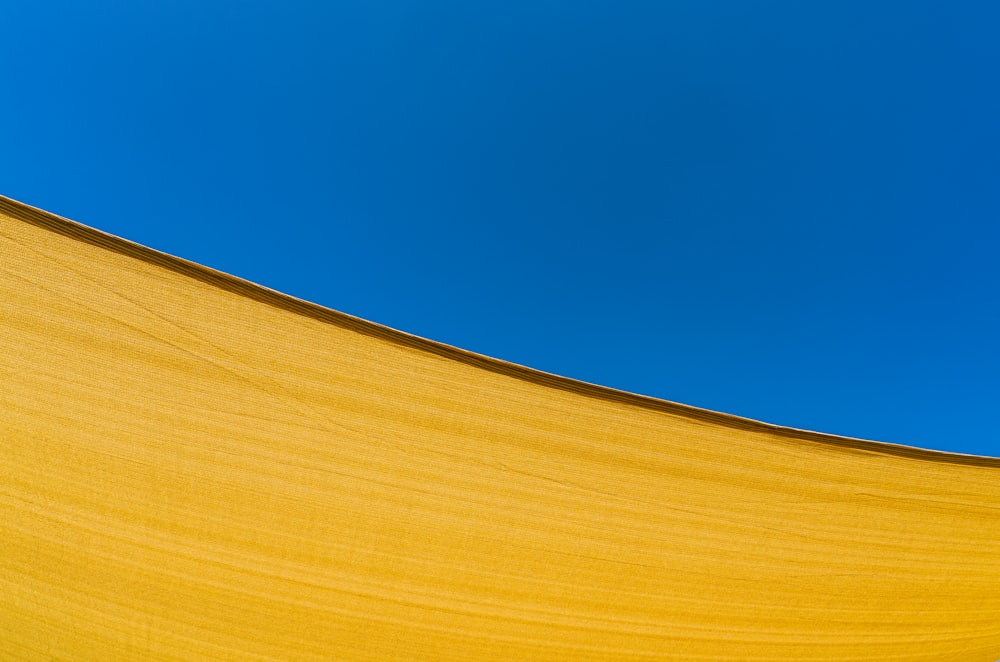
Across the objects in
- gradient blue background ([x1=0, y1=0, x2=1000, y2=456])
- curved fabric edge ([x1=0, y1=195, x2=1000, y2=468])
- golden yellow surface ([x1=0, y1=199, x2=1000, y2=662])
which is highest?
gradient blue background ([x1=0, y1=0, x2=1000, y2=456])

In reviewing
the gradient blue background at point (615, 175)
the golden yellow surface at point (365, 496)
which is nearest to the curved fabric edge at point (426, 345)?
the golden yellow surface at point (365, 496)

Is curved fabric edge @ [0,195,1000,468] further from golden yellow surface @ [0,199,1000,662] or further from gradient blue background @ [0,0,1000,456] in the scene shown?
gradient blue background @ [0,0,1000,456]

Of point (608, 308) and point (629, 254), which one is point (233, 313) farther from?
point (608, 308)

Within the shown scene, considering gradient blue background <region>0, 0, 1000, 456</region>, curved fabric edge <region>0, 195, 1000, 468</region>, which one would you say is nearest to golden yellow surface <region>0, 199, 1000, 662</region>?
curved fabric edge <region>0, 195, 1000, 468</region>

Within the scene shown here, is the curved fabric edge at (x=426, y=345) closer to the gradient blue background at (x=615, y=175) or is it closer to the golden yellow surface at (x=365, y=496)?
the golden yellow surface at (x=365, y=496)

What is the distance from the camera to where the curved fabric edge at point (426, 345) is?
1.23m

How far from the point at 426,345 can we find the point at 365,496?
1.41 feet

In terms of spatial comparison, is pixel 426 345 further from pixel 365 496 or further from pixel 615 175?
pixel 615 175

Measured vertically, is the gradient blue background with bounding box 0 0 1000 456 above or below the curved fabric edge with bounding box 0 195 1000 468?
above

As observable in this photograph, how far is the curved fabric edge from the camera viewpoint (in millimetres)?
1229

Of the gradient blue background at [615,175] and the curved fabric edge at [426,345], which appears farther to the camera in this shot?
the gradient blue background at [615,175]

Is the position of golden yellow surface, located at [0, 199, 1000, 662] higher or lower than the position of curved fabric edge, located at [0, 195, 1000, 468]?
lower

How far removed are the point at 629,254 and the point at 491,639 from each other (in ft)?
11.8

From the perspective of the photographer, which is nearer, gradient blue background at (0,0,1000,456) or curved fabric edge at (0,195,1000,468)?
curved fabric edge at (0,195,1000,468)
